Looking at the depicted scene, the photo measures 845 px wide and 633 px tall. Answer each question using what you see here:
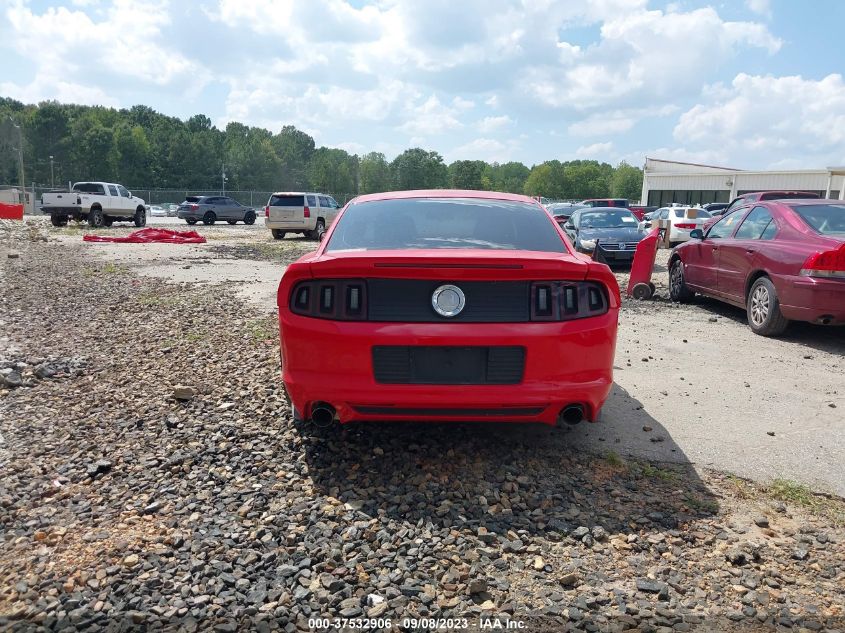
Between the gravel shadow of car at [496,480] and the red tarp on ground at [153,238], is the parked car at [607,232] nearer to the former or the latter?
the gravel shadow of car at [496,480]

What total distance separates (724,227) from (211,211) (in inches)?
1308

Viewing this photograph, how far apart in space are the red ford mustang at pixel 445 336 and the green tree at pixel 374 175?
109 metres

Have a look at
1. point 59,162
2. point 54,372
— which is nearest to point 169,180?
point 59,162

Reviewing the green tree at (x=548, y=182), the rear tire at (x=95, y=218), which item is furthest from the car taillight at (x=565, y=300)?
the green tree at (x=548, y=182)

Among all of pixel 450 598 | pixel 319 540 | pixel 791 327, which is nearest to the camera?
pixel 450 598

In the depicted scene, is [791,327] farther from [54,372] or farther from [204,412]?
[54,372]

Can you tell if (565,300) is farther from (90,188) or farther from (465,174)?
(465,174)

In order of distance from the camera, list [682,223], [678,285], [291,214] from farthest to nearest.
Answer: [291,214] < [682,223] < [678,285]

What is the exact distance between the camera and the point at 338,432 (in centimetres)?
416

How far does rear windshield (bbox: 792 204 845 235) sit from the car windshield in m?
7.66

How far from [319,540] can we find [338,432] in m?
1.27

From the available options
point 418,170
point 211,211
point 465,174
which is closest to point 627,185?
point 465,174

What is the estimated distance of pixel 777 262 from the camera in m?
7.32

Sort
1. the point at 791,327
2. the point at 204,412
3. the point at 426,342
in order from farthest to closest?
the point at 791,327 → the point at 204,412 → the point at 426,342
